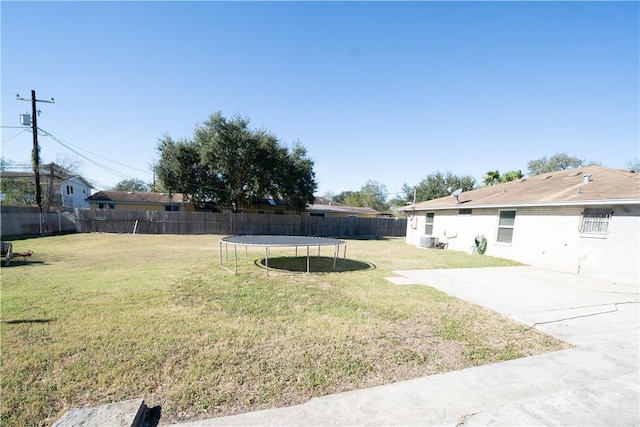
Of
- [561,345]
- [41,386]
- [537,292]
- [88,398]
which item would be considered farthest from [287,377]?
[537,292]

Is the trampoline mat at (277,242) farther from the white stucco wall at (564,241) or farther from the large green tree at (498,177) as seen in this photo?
the large green tree at (498,177)

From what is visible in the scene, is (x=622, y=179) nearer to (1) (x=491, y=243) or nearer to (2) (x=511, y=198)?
(2) (x=511, y=198)

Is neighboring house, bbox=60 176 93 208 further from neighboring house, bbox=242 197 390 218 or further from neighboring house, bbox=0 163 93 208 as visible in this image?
neighboring house, bbox=242 197 390 218

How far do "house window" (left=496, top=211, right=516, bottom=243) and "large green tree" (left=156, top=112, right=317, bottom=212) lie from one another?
13.5m

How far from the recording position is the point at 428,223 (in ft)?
50.1

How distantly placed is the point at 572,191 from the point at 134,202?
29.3 metres

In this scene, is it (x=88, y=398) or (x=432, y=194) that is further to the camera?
(x=432, y=194)

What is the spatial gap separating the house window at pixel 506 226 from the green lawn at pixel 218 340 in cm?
702

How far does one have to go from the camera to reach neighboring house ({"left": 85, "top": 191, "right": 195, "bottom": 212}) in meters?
23.4

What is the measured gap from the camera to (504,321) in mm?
4176

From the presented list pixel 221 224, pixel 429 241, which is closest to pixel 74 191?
pixel 221 224

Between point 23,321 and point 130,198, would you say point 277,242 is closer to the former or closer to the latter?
point 23,321

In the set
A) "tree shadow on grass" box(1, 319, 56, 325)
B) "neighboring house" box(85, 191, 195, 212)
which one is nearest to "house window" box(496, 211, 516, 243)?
"tree shadow on grass" box(1, 319, 56, 325)

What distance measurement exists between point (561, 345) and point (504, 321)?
78cm
